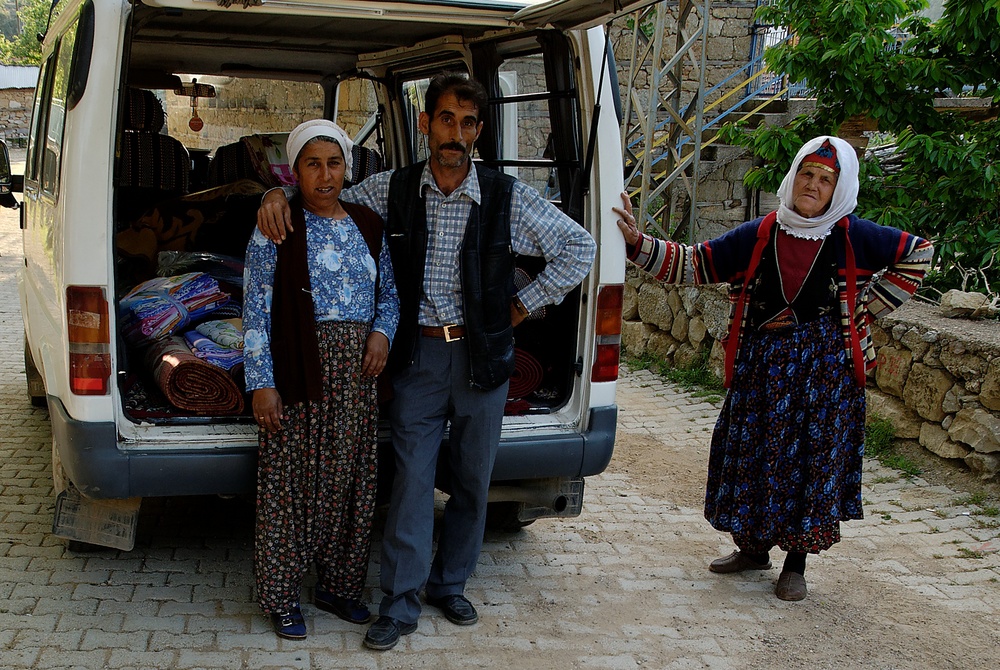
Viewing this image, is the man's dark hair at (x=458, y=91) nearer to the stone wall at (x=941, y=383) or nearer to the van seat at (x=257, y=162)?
the van seat at (x=257, y=162)

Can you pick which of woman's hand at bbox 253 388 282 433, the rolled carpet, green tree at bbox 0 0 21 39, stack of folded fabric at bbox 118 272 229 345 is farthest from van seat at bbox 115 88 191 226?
green tree at bbox 0 0 21 39

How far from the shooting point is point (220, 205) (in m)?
5.09

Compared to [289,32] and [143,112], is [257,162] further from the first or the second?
[289,32]

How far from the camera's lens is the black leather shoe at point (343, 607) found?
11.3 feet

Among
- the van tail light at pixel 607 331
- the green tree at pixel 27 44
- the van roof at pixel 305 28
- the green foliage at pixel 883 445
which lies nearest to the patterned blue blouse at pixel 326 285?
the van roof at pixel 305 28

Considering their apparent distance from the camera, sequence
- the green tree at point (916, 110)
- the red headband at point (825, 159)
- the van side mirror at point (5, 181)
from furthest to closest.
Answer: the green tree at point (916, 110) < the van side mirror at point (5, 181) < the red headband at point (825, 159)

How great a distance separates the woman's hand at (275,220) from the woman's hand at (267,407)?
49 centimetres

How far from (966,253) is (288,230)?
199 inches

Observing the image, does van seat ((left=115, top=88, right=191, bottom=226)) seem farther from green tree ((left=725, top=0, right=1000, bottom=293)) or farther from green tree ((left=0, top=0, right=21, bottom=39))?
green tree ((left=0, top=0, right=21, bottom=39))

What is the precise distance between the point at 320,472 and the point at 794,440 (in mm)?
1827

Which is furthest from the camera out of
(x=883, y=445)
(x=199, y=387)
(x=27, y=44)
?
(x=27, y=44)

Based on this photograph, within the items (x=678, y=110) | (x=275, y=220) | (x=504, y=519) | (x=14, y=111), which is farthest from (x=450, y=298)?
(x=14, y=111)

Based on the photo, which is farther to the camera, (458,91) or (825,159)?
(825,159)

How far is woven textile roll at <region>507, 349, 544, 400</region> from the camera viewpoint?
3.88 metres
